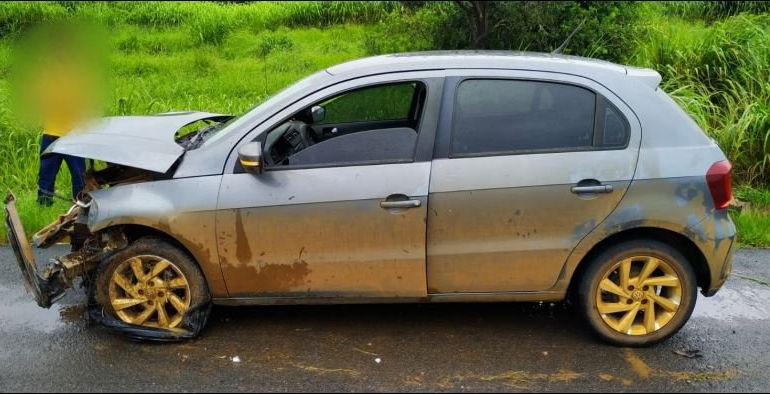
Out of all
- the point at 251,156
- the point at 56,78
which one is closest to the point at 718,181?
the point at 251,156

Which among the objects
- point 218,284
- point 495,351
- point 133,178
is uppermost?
point 133,178

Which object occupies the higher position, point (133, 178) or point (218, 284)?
point (133, 178)

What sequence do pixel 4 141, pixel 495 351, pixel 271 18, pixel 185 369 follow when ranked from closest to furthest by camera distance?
1. pixel 185 369
2. pixel 495 351
3. pixel 4 141
4. pixel 271 18

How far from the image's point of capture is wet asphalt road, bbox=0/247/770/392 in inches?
136

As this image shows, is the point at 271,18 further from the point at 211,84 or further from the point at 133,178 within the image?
the point at 133,178

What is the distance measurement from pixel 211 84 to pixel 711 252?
7962 millimetres

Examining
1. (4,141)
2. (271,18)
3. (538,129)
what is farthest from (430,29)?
(538,129)

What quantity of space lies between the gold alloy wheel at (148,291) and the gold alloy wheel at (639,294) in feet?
7.90

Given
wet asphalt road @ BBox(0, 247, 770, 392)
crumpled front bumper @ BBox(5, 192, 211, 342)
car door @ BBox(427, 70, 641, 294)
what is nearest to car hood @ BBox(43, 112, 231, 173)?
crumpled front bumper @ BBox(5, 192, 211, 342)

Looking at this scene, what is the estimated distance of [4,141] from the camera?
302 inches

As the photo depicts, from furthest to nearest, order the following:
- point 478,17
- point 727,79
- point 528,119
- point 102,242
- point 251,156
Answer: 1. point 478,17
2. point 727,79
3. point 102,242
4. point 528,119
5. point 251,156

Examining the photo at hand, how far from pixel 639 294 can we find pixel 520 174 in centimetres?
99

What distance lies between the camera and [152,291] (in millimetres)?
3867

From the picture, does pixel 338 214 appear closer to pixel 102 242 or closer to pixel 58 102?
pixel 102 242
